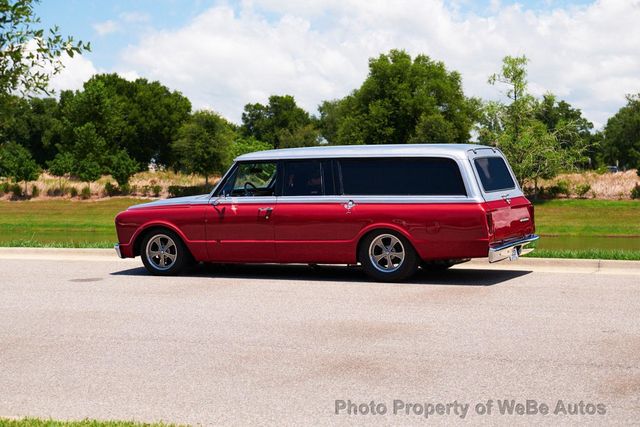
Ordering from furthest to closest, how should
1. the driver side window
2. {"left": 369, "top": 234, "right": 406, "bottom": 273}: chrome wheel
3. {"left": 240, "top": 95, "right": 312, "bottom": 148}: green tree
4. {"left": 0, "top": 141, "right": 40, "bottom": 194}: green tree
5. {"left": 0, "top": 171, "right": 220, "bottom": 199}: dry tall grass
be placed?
{"left": 240, "top": 95, "right": 312, "bottom": 148}: green tree
{"left": 0, "top": 171, "right": 220, "bottom": 199}: dry tall grass
{"left": 0, "top": 141, "right": 40, "bottom": 194}: green tree
the driver side window
{"left": 369, "top": 234, "right": 406, "bottom": 273}: chrome wheel

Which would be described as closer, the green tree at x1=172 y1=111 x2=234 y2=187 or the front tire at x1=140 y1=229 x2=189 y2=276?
the front tire at x1=140 y1=229 x2=189 y2=276

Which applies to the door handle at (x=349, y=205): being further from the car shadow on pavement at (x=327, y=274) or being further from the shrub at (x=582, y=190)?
the shrub at (x=582, y=190)

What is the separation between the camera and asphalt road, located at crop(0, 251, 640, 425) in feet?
20.6

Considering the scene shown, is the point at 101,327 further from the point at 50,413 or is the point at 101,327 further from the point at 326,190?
the point at 326,190

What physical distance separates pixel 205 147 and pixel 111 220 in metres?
21.5

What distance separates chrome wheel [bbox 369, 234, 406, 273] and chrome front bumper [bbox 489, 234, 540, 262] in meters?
1.22

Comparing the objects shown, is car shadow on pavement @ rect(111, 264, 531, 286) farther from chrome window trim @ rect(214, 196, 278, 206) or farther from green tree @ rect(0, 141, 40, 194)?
green tree @ rect(0, 141, 40, 194)

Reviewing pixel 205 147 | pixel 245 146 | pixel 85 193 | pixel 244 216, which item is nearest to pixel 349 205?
pixel 244 216

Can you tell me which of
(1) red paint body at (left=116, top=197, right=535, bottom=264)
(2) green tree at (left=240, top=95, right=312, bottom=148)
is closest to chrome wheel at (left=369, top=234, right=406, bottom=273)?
(1) red paint body at (left=116, top=197, right=535, bottom=264)

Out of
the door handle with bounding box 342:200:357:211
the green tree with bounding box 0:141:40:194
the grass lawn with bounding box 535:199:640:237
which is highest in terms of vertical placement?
the green tree with bounding box 0:141:40:194

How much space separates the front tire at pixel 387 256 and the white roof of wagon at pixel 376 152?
1078mm

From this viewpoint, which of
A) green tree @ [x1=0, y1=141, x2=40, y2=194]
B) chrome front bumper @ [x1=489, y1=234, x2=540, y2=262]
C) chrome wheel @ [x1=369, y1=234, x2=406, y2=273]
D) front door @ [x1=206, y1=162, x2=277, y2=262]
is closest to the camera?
chrome front bumper @ [x1=489, y1=234, x2=540, y2=262]

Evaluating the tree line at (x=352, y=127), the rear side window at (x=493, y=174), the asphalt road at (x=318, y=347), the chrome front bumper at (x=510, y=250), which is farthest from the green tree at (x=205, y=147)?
the asphalt road at (x=318, y=347)

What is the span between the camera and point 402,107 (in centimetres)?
7812
